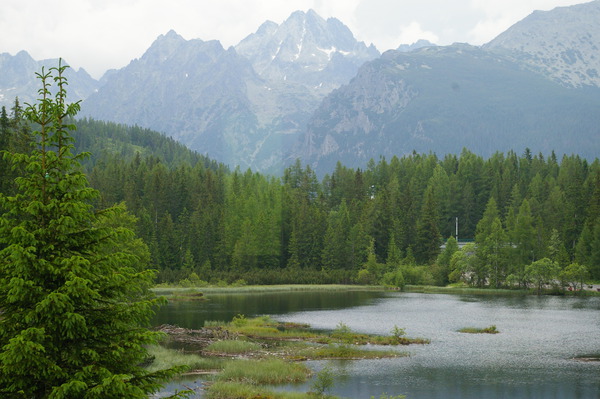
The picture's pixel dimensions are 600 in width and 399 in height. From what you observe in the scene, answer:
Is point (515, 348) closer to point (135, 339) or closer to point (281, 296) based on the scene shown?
point (135, 339)

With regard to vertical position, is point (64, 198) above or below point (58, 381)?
above

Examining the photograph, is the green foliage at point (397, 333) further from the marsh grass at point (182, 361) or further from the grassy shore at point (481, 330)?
the marsh grass at point (182, 361)

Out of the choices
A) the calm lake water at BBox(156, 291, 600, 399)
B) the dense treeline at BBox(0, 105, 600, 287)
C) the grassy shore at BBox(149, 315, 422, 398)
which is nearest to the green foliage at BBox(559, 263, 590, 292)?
the dense treeline at BBox(0, 105, 600, 287)

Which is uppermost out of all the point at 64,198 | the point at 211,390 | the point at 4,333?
the point at 64,198

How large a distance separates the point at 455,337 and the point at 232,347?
23.7m

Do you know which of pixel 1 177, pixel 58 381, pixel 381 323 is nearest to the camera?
pixel 58 381

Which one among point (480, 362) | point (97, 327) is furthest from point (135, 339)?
point (480, 362)

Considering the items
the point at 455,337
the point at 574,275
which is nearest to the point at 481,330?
the point at 455,337

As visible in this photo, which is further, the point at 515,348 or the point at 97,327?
the point at 515,348

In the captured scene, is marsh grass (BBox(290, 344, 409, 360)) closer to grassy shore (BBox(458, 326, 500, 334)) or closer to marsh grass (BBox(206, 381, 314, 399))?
marsh grass (BBox(206, 381, 314, 399))

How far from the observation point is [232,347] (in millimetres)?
57781

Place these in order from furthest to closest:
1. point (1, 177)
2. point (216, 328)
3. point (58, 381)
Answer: point (216, 328)
point (1, 177)
point (58, 381)

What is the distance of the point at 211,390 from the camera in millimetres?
41844

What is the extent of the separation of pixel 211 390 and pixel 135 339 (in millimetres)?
23496
